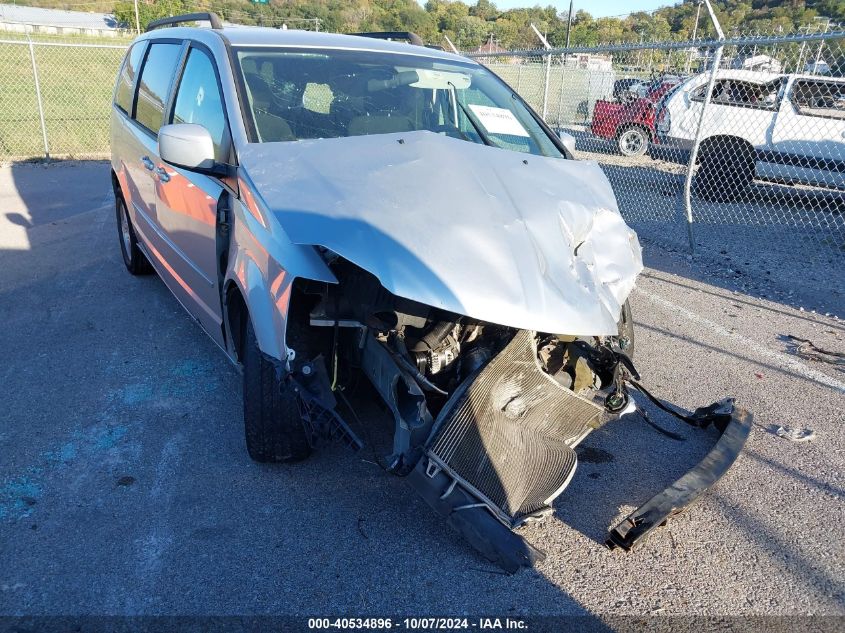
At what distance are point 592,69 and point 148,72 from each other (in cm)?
968

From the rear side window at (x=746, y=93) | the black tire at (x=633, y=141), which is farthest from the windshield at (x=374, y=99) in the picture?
the black tire at (x=633, y=141)

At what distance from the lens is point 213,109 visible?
361 centimetres

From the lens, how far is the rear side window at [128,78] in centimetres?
544

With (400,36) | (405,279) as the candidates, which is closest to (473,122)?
(400,36)

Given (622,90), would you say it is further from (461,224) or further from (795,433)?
(461,224)

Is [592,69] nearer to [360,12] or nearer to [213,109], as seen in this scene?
[213,109]

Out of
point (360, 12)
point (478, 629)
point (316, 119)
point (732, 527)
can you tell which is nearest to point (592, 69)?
point (316, 119)

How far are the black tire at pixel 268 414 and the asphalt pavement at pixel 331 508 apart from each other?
5.6 inches

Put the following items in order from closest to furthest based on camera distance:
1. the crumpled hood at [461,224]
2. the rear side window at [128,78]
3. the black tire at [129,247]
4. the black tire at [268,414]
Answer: the crumpled hood at [461,224] → the black tire at [268,414] → the rear side window at [128,78] → the black tire at [129,247]

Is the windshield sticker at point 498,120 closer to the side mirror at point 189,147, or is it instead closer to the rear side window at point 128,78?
the side mirror at point 189,147

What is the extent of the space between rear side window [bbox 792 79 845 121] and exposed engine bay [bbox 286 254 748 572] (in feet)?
29.2

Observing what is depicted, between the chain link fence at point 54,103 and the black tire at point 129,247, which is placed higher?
the black tire at point 129,247

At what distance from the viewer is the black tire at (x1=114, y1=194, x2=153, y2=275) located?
19.6ft

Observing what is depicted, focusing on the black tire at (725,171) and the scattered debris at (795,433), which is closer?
the scattered debris at (795,433)
